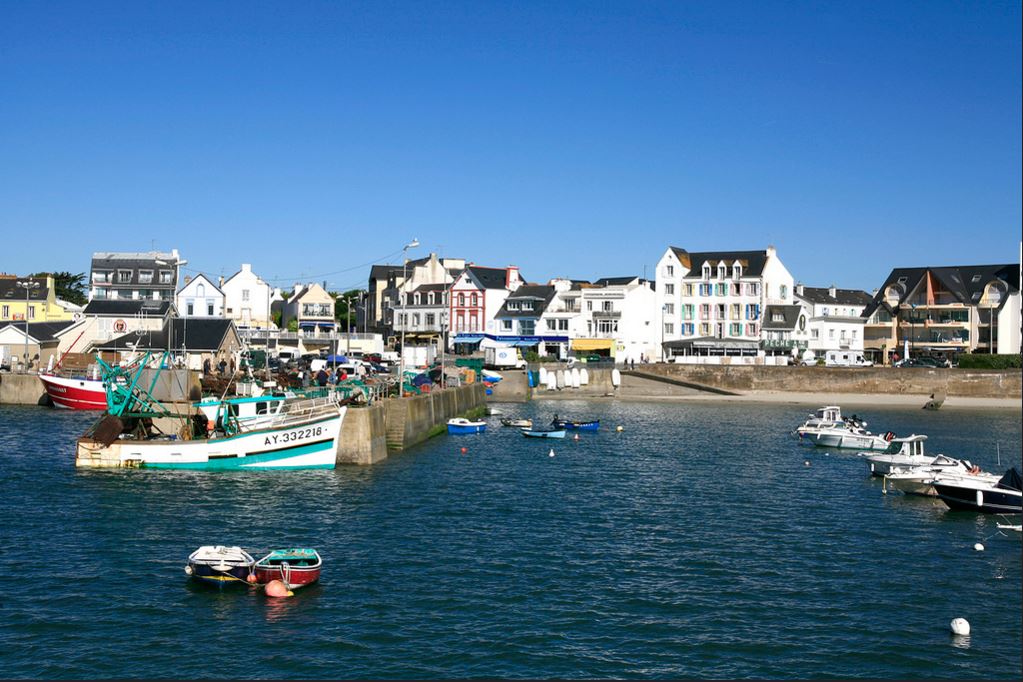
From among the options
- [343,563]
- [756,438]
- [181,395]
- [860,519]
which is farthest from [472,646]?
[756,438]

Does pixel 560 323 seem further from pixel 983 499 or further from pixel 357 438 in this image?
pixel 983 499

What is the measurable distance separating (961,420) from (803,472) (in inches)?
1420

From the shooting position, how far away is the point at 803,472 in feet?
177

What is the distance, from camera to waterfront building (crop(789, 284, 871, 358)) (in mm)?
121375

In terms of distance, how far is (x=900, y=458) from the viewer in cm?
5188

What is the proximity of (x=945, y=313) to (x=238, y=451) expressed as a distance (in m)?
94.9

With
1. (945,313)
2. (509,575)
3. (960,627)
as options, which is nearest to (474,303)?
(945,313)

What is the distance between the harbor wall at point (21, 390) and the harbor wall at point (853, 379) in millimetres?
58957

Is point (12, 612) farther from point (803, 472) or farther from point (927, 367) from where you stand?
point (927, 367)

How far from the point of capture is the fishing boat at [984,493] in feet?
135

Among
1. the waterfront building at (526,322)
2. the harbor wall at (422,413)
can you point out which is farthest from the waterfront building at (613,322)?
the harbor wall at (422,413)

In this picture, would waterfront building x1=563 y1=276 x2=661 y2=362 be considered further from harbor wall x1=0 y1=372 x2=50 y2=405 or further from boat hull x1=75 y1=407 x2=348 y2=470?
boat hull x1=75 y1=407 x2=348 y2=470

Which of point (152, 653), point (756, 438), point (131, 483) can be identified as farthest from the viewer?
point (756, 438)

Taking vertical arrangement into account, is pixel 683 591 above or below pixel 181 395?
below
